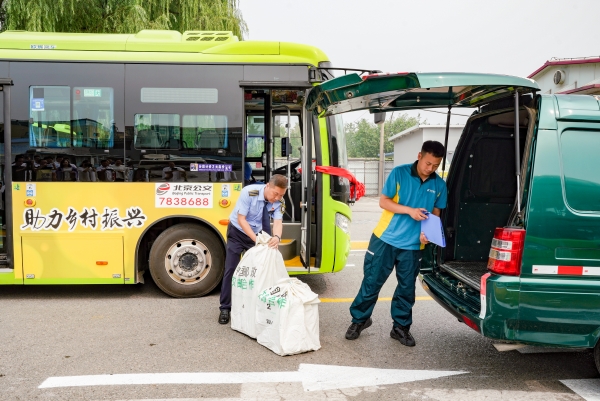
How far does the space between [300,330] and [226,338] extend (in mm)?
888

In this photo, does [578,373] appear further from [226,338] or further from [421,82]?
[226,338]

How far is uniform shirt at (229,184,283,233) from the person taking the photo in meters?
5.21

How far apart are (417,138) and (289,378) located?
26.0 meters

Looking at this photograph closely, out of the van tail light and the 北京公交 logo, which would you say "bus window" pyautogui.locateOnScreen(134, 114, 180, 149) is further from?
the van tail light

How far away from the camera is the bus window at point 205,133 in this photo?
20.9 ft

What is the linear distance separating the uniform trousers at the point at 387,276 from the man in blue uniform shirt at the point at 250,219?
3.14 ft

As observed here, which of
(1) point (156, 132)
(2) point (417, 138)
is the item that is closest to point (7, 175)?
(1) point (156, 132)

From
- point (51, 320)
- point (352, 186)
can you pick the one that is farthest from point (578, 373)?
point (51, 320)

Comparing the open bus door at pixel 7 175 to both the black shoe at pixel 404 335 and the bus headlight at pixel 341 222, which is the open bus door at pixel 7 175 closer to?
the bus headlight at pixel 341 222

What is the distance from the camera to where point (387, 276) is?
4.86m

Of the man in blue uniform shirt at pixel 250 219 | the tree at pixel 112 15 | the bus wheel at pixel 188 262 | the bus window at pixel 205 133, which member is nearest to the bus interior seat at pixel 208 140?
the bus window at pixel 205 133

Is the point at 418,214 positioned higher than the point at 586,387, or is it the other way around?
the point at 418,214

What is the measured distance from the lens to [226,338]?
5012 mm

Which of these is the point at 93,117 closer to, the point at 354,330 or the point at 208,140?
the point at 208,140
